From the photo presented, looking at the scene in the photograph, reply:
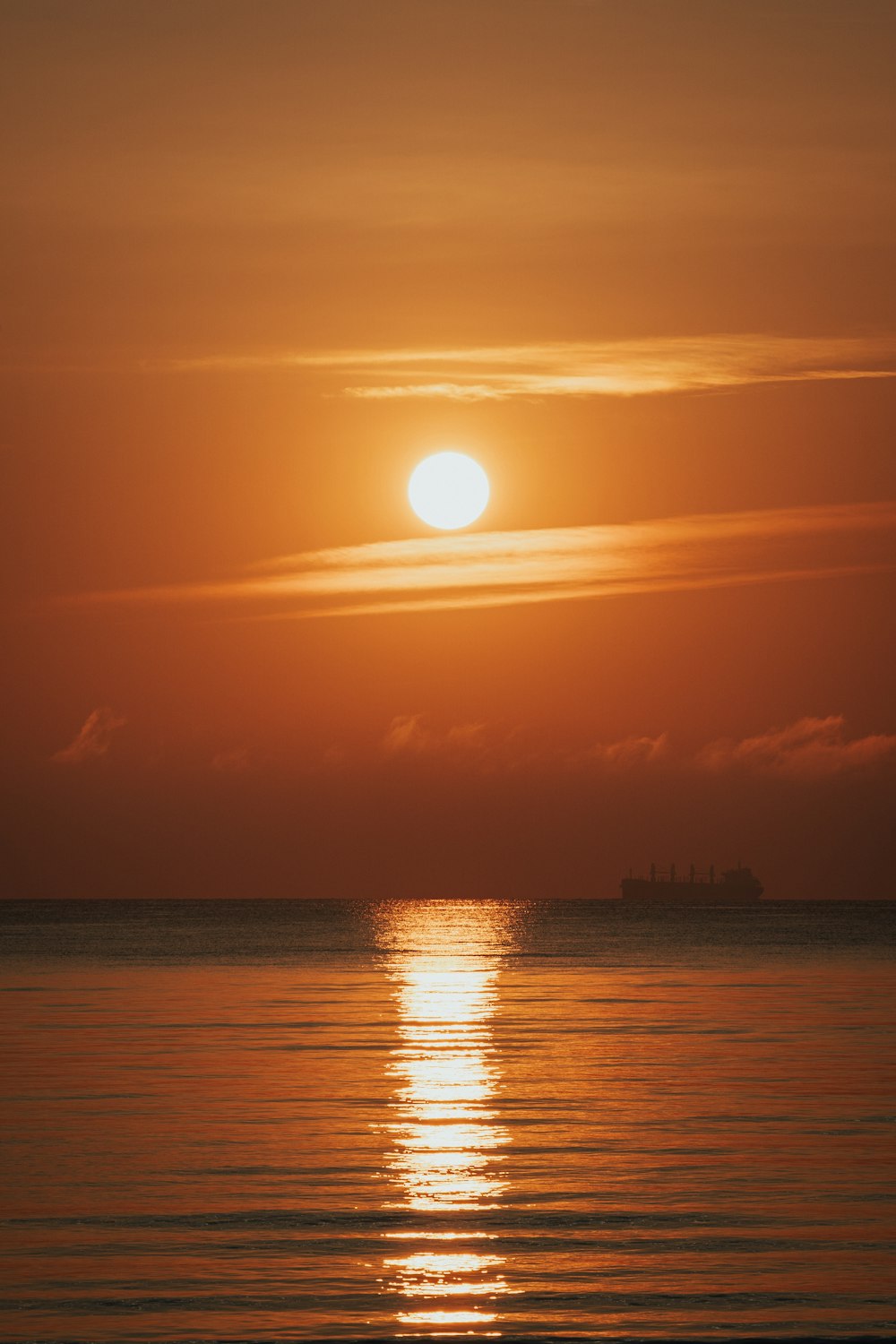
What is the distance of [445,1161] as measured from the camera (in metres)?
33.2

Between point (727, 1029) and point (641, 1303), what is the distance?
134 feet

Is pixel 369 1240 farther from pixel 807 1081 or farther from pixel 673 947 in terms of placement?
pixel 673 947

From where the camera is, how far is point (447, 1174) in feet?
104

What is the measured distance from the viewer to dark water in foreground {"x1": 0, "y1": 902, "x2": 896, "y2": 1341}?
22641 mm

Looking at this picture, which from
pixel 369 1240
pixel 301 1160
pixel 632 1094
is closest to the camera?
pixel 369 1240

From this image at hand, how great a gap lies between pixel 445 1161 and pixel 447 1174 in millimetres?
1497

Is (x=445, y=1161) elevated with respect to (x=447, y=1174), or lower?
elevated

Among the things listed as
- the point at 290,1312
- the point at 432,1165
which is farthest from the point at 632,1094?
the point at 290,1312

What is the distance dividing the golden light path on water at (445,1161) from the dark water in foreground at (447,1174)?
0.10 meters

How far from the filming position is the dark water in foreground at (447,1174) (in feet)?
74.3

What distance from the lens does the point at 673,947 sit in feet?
493

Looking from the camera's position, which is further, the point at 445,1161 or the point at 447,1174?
the point at 445,1161

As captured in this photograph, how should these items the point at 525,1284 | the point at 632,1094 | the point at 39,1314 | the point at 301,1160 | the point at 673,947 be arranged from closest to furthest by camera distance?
the point at 39,1314 < the point at 525,1284 < the point at 301,1160 < the point at 632,1094 < the point at 673,947

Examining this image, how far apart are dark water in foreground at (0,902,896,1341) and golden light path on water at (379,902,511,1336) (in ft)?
0.32
